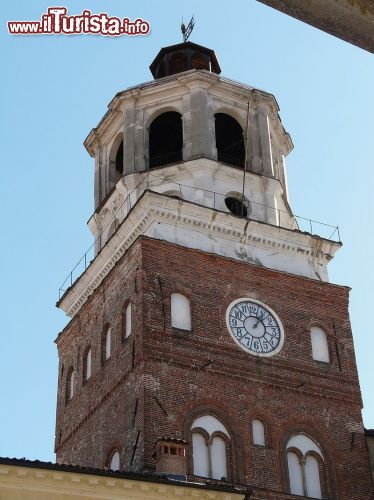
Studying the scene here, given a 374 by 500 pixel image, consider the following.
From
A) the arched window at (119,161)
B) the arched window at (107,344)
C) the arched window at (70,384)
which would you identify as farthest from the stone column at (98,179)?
the arched window at (70,384)

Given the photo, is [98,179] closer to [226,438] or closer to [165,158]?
[165,158]

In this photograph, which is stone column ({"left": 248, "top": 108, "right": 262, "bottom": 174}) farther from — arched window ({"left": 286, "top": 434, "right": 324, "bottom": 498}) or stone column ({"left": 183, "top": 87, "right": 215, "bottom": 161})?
arched window ({"left": 286, "top": 434, "right": 324, "bottom": 498})

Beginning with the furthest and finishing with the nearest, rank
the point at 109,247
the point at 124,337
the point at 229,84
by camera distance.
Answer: the point at 229,84, the point at 109,247, the point at 124,337

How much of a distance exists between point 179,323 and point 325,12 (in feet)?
62.4

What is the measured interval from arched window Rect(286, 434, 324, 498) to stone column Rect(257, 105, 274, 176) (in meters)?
7.96

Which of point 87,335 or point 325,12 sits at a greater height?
point 87,335

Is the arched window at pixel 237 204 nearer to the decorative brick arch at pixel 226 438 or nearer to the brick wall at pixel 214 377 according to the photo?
the brick wall at pixel 214 377

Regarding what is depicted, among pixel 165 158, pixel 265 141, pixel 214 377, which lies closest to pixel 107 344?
pixel 214 377

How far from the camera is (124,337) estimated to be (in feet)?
75.0

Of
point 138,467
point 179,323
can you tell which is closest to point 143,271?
point 179,323

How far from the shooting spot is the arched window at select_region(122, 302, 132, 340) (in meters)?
22.8

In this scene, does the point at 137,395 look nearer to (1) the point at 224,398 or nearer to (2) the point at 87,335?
(1) the point at 224,398

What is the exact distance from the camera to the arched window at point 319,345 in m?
23.5

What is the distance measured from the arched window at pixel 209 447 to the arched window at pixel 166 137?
889 cm
